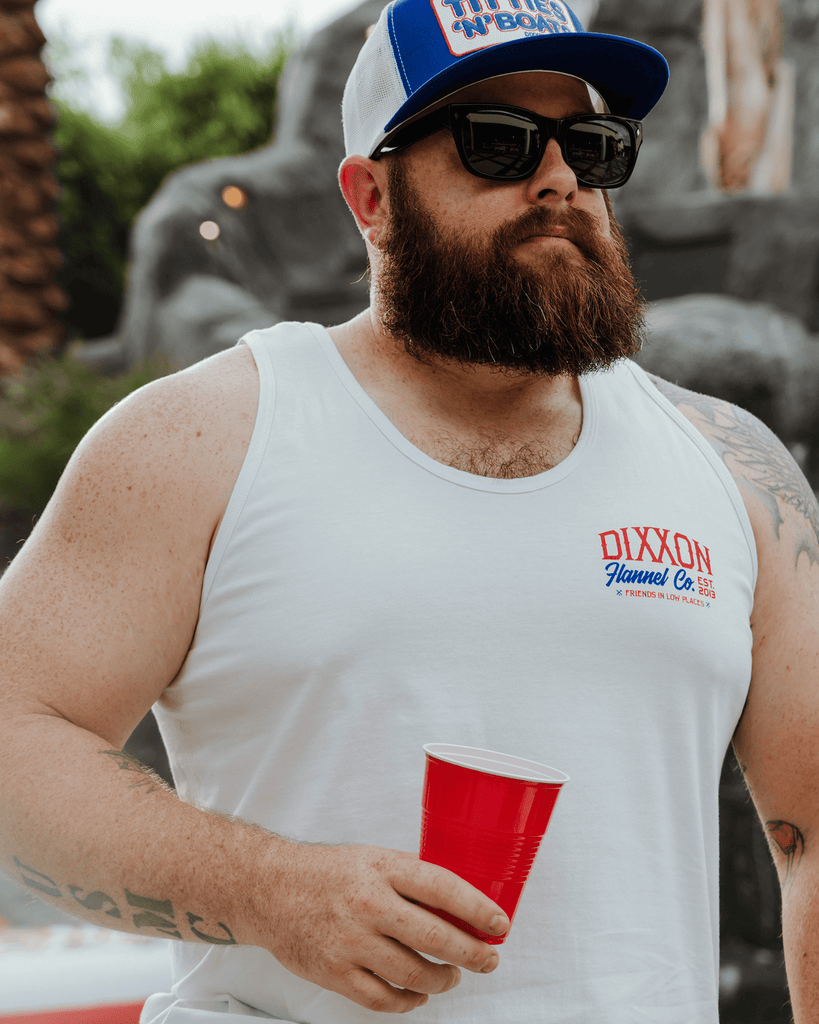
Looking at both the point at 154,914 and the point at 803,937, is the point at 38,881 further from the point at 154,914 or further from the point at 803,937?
the point at 803,937

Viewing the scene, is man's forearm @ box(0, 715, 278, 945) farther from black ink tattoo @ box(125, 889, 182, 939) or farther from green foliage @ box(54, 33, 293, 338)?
green foliage @ box(54, 33, 293, 338)

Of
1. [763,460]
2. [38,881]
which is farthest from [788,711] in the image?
[38,881]

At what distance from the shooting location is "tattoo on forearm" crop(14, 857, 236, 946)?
1.29m

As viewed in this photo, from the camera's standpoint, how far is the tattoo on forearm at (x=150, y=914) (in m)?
1.29

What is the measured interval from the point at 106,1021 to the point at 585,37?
2398mm

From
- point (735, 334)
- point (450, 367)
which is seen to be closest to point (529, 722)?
point (450, 367)

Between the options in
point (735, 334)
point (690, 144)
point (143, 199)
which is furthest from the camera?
point (143, 199)

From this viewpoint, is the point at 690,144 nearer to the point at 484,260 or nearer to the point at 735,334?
the point at 735,334

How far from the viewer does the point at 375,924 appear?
3.75 ft

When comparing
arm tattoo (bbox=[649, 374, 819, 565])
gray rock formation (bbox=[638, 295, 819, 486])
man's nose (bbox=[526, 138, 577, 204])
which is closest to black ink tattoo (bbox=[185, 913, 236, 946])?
arm tattoo (bbox=[649, 374, 819, 565])

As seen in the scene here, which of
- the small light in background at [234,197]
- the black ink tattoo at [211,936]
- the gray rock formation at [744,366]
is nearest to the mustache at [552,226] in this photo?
the black ink tattoo at [211,936]

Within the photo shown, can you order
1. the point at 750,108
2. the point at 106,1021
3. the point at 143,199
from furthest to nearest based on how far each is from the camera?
the point at 143,199
the point at 750,108
the point at 106,1021

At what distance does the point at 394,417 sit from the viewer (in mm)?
1664

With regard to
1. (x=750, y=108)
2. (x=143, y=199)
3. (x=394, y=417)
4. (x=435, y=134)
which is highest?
(x=143, y=199)
